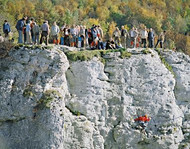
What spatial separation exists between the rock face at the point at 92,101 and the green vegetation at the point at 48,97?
1.7 inches

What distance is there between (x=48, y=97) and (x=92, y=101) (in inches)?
92.6

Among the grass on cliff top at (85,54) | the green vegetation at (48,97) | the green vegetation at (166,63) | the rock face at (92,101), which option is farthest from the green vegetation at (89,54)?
the green vegetation at (48,97)

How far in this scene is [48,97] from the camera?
909 inches

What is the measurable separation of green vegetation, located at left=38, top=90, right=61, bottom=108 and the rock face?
1.7 inches

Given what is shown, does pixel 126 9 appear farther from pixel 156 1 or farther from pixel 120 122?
pixel 120 122

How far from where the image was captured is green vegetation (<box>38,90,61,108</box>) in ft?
75.2

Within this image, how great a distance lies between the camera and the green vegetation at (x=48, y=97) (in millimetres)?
22922

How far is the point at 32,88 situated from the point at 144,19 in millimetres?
55872

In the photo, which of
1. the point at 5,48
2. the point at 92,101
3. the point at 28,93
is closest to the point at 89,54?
the point at 92,101

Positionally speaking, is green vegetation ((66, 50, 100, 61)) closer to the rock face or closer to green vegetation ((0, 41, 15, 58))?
the rock face

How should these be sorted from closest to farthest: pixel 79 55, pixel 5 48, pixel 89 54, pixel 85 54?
pixel 5 48, pixel 79 55, pixel 85 54, pixel 89 54

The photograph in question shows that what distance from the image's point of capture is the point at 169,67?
27094 mm

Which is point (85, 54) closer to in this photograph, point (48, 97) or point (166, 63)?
point (48, 97)

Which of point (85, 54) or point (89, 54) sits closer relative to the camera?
point (85, 54)
